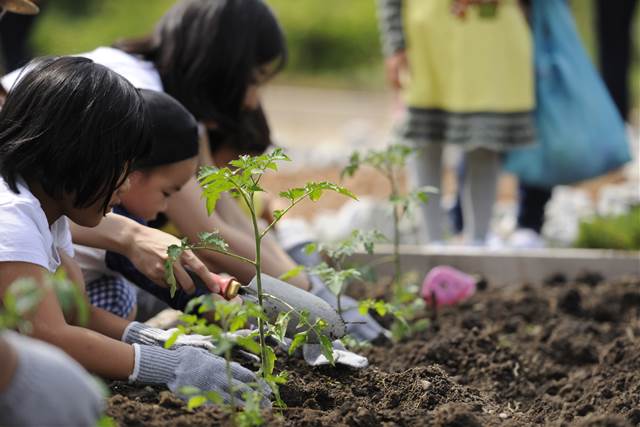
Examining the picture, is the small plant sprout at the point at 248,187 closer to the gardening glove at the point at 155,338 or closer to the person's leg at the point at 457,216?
the gardening glove at the point at 155,338

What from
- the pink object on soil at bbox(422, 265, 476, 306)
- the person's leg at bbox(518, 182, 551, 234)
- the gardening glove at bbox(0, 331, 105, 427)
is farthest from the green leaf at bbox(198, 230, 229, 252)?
the person's leg at bbox(518, 182, 551, 234)

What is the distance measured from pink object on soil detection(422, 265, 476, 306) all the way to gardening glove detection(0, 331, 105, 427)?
2.33 metres

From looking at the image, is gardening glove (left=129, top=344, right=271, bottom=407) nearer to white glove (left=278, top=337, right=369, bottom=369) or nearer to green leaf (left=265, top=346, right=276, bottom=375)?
green leaf (left=265, top=346, right=276, bottom=375)

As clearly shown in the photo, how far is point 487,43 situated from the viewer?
4.75 metres

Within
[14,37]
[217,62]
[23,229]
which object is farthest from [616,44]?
[23,229]

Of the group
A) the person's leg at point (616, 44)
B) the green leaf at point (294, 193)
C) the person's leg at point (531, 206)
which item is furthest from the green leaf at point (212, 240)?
the person's leg at point (616, 44)

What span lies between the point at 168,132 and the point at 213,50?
629mm

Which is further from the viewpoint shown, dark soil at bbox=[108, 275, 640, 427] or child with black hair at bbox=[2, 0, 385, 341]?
child with black hair at bbox=[2, 0, 385, 341]

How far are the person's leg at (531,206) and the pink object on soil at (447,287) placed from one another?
1538 millimetres

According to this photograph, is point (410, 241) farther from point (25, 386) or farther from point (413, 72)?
point (25, 386)

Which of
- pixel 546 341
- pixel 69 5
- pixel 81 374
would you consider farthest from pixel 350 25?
Result: pixel 81 374

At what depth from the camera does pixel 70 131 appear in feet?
7.83

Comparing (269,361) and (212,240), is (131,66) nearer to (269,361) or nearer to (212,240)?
(212,240)

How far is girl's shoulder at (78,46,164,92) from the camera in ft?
11.0
